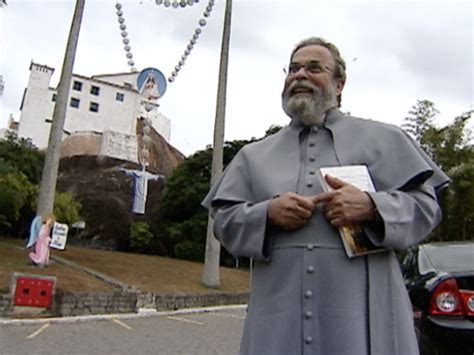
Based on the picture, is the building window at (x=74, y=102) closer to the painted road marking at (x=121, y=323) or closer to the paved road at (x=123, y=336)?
the paved road at (x=123, y=336)

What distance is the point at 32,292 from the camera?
8.05 metres

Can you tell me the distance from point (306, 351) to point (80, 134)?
36146 mm

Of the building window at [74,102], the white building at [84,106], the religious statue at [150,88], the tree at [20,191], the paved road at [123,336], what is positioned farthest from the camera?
the building window at [74,102]

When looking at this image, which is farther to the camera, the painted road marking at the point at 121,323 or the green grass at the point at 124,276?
the green grass at the point at 124,276

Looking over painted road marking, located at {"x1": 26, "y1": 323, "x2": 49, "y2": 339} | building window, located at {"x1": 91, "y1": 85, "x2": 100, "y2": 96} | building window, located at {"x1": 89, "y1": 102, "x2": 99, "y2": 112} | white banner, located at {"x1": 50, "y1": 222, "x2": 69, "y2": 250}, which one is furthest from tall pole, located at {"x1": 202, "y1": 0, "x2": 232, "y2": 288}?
building window, located at {"x1": 91, "y1": 85, "x2": 100, "y2": 96}

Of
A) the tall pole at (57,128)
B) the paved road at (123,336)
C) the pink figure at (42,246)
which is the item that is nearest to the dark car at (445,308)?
the paved road at (123,336)

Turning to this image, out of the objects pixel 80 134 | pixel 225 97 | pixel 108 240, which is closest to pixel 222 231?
pixel 225 97

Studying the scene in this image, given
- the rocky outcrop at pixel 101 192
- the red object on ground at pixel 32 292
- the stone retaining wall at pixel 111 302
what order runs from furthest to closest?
1. the rocky outcrop at pixel 101 192
2. the stone retaining wall at pixel 111 302
3. the red object on ground at pixel 32 292

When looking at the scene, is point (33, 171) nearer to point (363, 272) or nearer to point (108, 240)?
point (108, 240)

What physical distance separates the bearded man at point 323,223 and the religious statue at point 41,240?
9.74 metres

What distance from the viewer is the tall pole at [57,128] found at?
440 inches

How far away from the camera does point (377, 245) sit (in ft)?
4.88

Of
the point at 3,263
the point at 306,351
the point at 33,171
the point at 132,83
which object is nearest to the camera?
the point at 306,351

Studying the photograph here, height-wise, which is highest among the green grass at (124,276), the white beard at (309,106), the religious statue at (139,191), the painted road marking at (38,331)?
the religious statue at (139,191)
